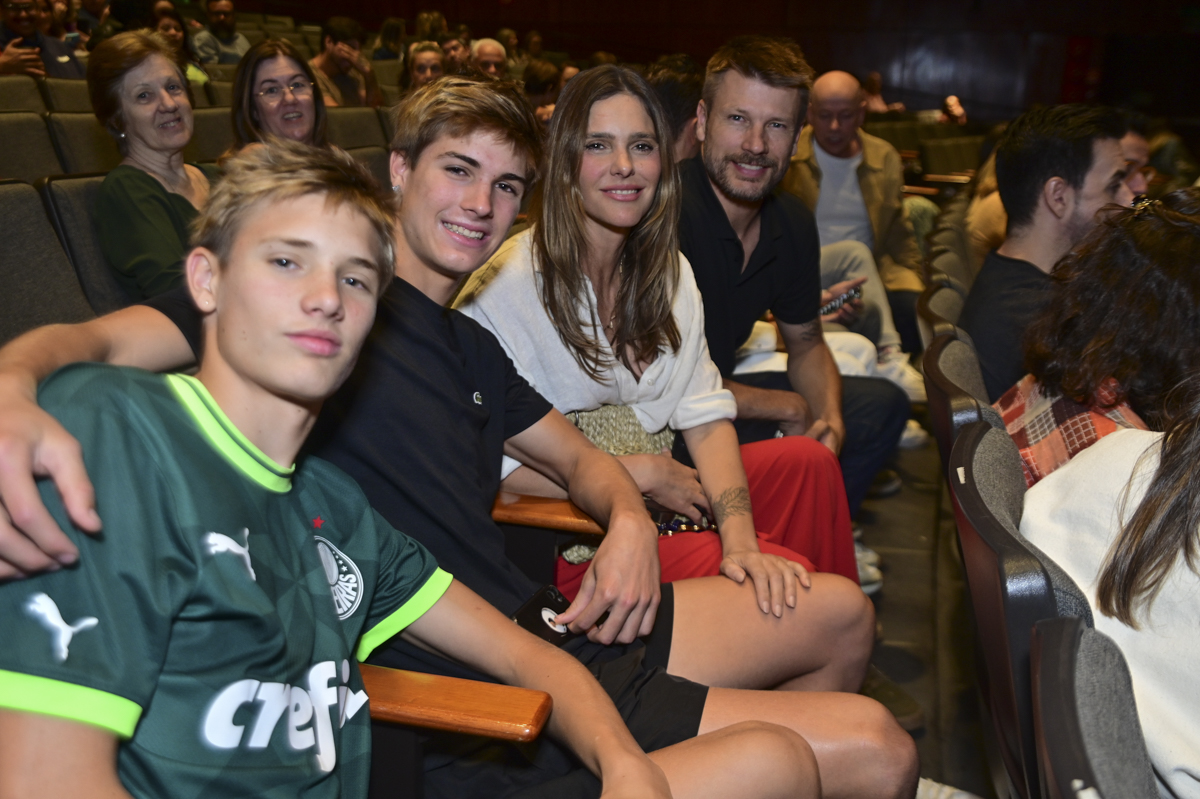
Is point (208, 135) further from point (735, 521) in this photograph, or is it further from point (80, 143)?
point (735, 521)

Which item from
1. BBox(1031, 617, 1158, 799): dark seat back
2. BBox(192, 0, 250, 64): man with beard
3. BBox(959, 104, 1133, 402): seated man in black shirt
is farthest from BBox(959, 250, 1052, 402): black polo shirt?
BBox(192, 0, 250, 64): man with beard

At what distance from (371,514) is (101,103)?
5.52 ft

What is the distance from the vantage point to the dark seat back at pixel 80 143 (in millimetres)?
2742

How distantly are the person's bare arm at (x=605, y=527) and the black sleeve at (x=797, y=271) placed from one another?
92cm

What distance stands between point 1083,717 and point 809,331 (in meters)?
1.75

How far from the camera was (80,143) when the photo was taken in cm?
283

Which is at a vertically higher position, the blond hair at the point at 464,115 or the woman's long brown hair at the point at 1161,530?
the blond hair at the point at 464,115

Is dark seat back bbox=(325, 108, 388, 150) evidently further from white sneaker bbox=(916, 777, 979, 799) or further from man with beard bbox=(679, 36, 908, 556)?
white sneaker bbox=(916, 777, 979, 799)

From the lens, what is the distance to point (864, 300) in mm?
3264

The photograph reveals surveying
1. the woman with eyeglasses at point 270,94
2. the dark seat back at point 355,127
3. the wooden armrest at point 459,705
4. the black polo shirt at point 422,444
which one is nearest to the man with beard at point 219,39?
the dark seat back at point 355,127

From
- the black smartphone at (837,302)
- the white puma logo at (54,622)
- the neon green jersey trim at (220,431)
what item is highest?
the neon green jersey trim at (220,431)

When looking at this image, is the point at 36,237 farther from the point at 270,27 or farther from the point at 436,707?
the point at 270,27

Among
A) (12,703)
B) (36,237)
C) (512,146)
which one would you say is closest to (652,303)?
(512,146)

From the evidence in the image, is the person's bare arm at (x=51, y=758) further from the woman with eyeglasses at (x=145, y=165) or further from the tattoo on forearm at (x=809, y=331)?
the tattoo on forearm at (x=809, y=331)
